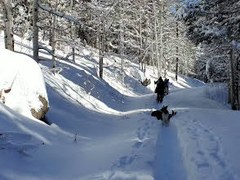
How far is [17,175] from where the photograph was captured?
7.94m

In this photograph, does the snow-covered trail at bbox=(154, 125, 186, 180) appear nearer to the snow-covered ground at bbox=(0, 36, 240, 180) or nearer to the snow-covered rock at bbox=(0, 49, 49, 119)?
the snow-covered ground at bbox=(0, 36, 240, 180)

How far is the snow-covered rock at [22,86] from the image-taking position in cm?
1244

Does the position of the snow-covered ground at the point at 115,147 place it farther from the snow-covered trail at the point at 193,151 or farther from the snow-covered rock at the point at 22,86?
the snow-covered rock at the point at 22,86

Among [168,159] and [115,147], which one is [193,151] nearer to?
[168,159]

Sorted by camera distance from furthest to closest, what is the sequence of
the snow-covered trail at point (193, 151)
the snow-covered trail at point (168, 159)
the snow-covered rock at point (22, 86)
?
the snow-covered rock at point (22, 86) → the snow-covered trail at point (193, 151) → the snow-covered trail at point (168, 159)

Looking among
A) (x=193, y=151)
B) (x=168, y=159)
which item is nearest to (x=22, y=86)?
(x=168, y=159)

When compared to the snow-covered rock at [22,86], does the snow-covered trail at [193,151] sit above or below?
below

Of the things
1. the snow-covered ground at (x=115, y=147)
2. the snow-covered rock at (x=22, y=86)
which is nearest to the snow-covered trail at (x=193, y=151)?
the snow-covered ground at (x=115, y=147)

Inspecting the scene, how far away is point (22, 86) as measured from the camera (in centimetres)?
1281

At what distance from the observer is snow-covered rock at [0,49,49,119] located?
40.8 ft

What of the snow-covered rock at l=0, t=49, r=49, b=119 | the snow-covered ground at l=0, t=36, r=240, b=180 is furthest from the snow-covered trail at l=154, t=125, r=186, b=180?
the snow-covered rock at l=0, t=49, r=49, b=119

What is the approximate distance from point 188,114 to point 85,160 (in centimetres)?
975

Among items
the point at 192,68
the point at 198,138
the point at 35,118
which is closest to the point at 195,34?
the point at 198,138

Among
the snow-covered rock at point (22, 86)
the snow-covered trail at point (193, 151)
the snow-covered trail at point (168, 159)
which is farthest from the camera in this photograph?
the snow-covered rock at point (22, 86)
